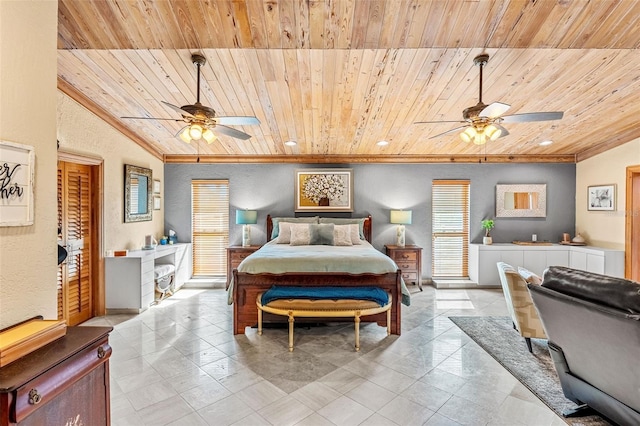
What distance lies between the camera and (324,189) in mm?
6090

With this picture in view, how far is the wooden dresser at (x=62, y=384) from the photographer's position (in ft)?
3.32

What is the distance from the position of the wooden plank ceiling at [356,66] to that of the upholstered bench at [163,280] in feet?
7.33

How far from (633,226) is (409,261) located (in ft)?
12.0

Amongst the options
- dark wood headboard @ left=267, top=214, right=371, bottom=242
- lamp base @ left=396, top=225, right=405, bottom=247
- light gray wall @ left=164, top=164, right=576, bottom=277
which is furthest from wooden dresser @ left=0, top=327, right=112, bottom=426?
lamp base @ left=396, top=225, right=405, bottom=247

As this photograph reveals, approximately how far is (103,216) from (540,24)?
5473mm

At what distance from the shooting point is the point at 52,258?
1.52 m

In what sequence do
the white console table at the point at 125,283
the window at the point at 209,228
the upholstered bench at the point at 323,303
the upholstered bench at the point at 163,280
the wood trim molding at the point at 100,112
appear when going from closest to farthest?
1. the upholstered bench at the point at 323,303
2. the wood trim molding at the point at 100,112
3. the white console table at the point at 125,283
4. the upholstered bench at the point at 163,280
5. the window at the point at 209,228

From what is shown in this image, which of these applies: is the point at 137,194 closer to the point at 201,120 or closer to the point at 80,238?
the point at 80,238

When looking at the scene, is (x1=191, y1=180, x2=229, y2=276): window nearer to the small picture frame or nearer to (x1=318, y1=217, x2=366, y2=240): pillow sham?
(x1=318, y1=217, x2=366, y2=240): pillow sham

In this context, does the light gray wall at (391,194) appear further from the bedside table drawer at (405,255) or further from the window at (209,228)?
the bedside table drawer at (405,255)

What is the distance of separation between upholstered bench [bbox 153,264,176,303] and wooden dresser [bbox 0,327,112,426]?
11.8 feet

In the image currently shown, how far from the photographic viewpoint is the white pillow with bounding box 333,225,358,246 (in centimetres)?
502

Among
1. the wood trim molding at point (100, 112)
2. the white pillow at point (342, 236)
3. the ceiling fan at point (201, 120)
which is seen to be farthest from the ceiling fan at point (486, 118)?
the wood trim molding at point (100, 112)

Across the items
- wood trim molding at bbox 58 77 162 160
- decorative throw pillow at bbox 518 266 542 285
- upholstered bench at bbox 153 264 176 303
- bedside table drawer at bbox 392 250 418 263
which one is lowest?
upholstered bench at bbox 153 264 176 303
